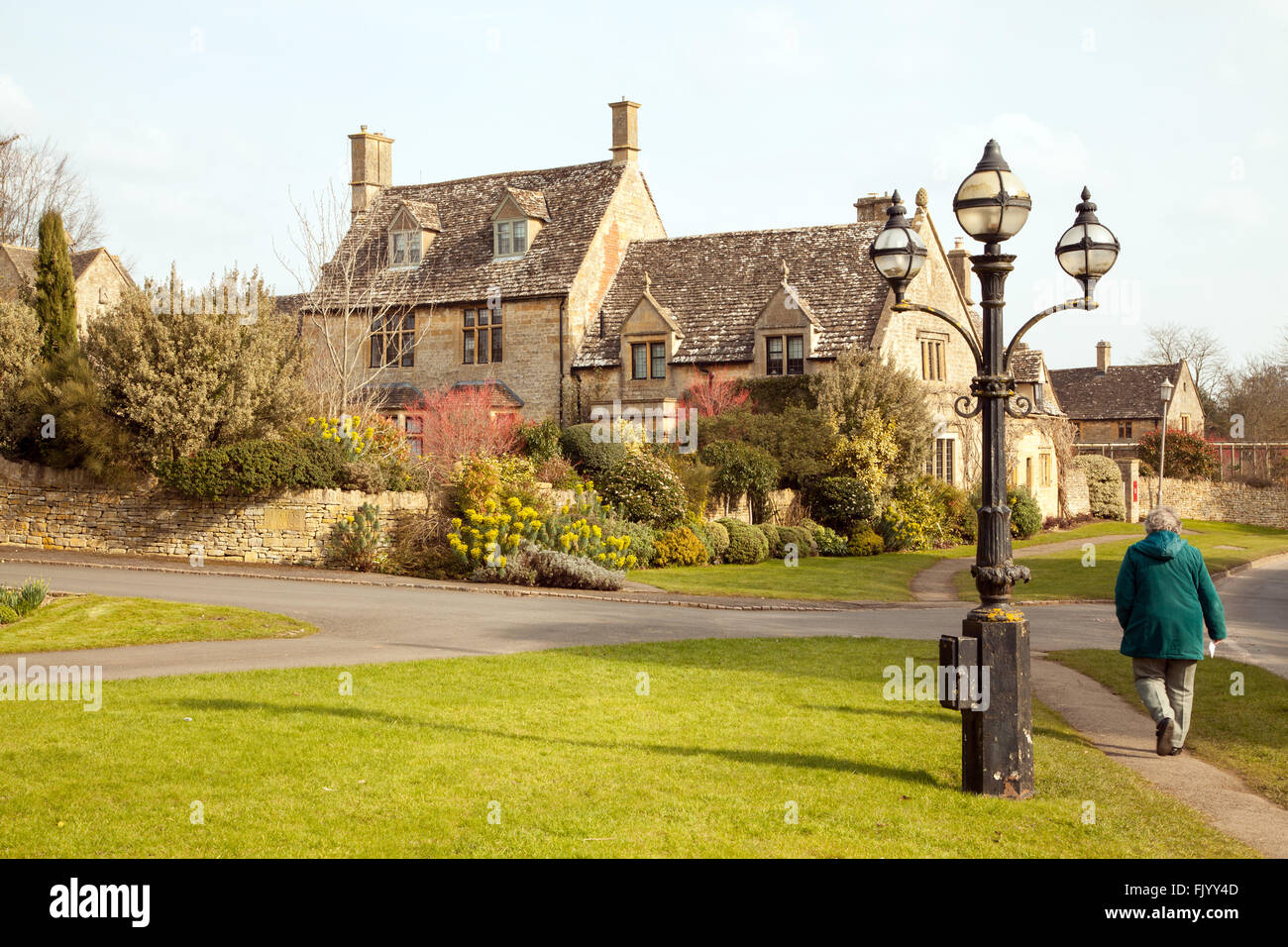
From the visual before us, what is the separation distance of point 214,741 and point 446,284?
34682mm

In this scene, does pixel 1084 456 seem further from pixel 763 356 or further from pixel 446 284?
pixel 446 284

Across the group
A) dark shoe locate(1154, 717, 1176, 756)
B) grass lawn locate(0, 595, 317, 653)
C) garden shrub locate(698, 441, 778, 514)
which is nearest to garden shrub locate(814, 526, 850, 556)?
garden shrub locate(698, 441, 778, 514)

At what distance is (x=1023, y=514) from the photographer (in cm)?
4206

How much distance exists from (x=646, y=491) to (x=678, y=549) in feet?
5.44

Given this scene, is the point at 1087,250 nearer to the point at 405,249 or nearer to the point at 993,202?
the point at 993,202

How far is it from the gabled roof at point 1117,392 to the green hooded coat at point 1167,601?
67.2 m

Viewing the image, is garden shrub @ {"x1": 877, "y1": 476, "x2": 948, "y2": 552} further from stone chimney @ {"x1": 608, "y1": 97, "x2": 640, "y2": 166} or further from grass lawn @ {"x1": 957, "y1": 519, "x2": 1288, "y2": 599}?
stone chimney @ {"x1": 608, "y1": 97, "x2": 640, "y2": 166}

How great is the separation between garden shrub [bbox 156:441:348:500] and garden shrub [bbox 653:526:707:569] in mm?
7979

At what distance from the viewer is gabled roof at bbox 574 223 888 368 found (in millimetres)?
37312

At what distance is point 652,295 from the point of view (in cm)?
4081

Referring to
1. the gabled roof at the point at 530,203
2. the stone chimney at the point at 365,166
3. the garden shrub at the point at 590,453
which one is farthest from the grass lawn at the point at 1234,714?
the stone chimney at the point at 365,166

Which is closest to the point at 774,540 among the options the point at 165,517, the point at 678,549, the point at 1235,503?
the point at 678,549
